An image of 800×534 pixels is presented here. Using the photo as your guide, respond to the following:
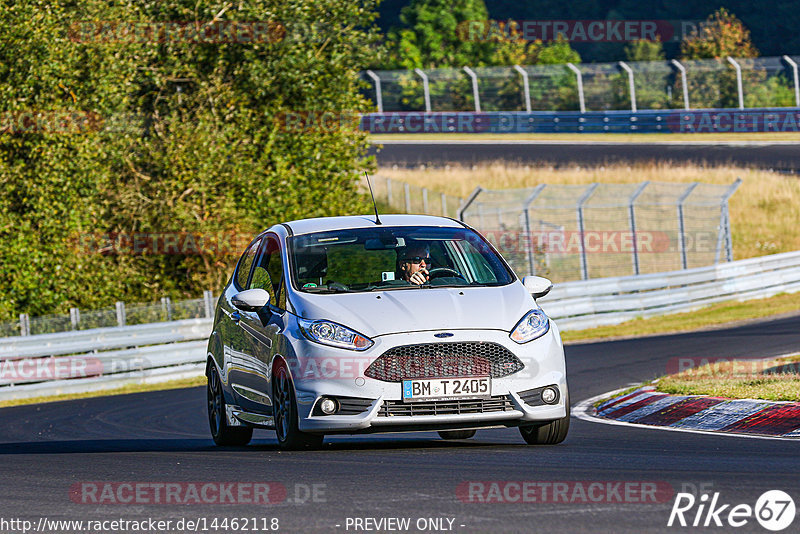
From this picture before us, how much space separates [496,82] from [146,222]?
99.6 feet

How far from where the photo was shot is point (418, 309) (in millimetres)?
8898

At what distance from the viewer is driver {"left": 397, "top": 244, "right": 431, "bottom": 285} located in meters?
9.80

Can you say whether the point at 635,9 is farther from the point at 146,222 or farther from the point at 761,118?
the point at 146,222

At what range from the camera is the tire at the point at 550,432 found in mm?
9328

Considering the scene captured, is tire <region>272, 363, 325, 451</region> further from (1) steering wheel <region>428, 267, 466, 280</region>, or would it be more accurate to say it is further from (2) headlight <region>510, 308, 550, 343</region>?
(2) headlight <region>510, 308, 550, 343</region>

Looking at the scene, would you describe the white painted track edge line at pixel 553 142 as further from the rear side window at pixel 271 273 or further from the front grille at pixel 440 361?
the front grille at pixel 440 361

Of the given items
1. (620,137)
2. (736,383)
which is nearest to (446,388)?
(736,383)

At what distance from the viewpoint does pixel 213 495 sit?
281 inches

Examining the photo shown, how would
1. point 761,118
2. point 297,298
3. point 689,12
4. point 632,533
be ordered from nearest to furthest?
point 632,533 → point 297,298 → point 761,118 → point 689,12

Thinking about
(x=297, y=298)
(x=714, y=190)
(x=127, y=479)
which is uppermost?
(x=297, y=298)

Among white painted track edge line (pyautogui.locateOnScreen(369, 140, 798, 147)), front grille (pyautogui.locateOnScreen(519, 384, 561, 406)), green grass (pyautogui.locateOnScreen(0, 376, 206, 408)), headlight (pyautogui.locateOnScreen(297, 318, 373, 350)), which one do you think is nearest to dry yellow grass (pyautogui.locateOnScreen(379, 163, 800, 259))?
white painted track edge line (pyautogui.locateOnScreen(369, 140, 798, 147))

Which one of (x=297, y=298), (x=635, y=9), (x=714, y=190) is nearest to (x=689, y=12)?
(x=635, y=9)

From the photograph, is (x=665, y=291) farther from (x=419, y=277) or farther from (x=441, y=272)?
(x=419, y=277)

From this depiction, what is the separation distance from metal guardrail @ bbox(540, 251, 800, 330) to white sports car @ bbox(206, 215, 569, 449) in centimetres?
1587
